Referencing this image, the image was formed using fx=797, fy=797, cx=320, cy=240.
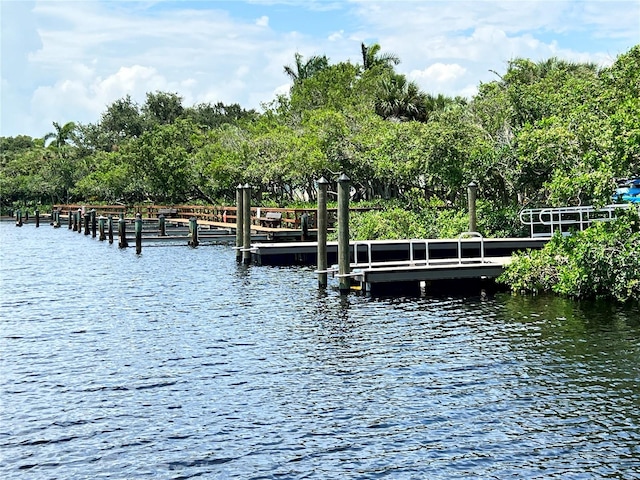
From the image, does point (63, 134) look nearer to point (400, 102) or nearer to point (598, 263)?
point (400, 102)

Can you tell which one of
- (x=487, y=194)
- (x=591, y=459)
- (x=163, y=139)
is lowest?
(x=591, y=459)

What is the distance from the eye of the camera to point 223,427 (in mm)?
10867

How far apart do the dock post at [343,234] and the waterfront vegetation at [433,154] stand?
464 centimetres

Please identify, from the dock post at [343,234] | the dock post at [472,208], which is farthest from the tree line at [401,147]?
the dock post at [343,234]

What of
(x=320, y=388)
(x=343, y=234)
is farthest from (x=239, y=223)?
(x=320, y=388)

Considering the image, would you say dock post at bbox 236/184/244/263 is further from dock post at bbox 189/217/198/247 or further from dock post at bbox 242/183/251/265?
dock post at bbox 189/217/198/247

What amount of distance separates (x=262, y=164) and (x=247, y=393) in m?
38.9

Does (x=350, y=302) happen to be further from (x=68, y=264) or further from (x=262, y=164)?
(x=262, y=164)

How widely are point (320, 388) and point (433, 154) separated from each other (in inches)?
819

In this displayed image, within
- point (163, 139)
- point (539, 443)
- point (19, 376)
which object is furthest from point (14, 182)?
point (539, 443)

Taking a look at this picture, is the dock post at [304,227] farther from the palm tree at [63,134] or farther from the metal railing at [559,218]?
the palm tree at [63,134]

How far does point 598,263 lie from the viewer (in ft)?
66.5

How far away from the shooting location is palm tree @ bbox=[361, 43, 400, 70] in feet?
222

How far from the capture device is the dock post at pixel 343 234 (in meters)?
22.1
